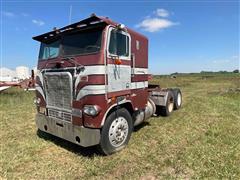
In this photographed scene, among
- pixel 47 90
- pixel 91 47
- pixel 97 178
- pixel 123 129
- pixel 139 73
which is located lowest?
pixel 97 178

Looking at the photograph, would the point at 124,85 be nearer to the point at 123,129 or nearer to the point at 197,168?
the point at 123,129

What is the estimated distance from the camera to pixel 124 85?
5539 mm

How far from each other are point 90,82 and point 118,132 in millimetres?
1489

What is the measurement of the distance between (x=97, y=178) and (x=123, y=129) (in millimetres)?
1540

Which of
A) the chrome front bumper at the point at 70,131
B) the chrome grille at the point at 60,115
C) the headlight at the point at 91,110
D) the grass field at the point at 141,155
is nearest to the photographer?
the grass field at the point at 141,155

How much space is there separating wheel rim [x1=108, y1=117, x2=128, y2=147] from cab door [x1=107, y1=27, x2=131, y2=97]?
678 millimetres

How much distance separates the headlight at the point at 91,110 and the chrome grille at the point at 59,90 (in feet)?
1.66

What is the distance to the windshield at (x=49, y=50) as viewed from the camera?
18.2ft

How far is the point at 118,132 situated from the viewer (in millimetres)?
5348

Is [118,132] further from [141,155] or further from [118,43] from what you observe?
[118,43]

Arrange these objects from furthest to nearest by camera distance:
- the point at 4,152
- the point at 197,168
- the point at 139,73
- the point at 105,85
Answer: the point at 139,73
the point at 4,152
the point at 105,85
the point at 197,168

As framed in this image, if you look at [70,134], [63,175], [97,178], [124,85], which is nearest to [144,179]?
[97,178]

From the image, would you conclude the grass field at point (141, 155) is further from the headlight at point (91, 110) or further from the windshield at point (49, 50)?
the windshield at point (49, 50)

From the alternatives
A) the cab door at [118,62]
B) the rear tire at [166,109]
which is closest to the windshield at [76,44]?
the cab door at [118,62]
